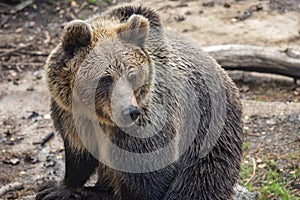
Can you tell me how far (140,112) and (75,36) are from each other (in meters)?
0.66

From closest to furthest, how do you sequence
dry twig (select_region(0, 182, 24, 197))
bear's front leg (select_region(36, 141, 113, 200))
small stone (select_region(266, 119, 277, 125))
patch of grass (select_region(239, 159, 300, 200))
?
bear's front leg (select_region(36, 141, 113, 200)), patch of grass (select_region(239, 159, 300, 200)), dry twig (select_region(0, 182, 24, 197)), small stone (select_region(266, 119, 277, 125))

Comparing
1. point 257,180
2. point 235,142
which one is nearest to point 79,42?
point 235,142

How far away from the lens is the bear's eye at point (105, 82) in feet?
13.2

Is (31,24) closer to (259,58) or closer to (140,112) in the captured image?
(259,58)

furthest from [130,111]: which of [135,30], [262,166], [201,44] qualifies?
[201,44]

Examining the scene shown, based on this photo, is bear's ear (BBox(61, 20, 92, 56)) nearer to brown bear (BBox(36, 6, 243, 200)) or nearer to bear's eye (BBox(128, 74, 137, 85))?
brown bear (BBox(36, 6, 243, 200))

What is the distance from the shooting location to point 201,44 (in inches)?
371

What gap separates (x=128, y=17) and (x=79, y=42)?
62 cm

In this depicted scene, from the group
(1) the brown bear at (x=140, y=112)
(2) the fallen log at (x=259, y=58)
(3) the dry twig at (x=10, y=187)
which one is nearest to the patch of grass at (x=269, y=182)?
(1) the brown bear at (x=140, y=112)

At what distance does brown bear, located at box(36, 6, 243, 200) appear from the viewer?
4070 millimetres

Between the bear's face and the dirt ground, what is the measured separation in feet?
8.26

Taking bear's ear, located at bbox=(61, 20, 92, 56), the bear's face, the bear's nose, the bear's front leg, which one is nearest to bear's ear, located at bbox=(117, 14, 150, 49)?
the bear's face

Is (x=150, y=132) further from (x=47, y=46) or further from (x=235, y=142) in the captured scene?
(x=47, y=46)

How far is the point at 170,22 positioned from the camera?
33.8ft
